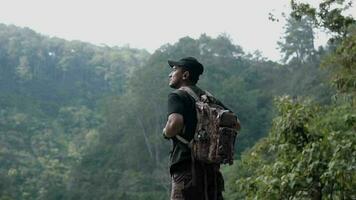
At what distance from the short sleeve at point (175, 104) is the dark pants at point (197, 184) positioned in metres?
0.31

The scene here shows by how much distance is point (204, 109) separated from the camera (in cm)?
341

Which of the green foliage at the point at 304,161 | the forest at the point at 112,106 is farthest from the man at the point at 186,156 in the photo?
the forest at the point at 112,106

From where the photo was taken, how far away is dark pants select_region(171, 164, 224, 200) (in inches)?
135

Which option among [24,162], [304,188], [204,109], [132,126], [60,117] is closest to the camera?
[204,109]

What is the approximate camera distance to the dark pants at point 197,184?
3436 mm

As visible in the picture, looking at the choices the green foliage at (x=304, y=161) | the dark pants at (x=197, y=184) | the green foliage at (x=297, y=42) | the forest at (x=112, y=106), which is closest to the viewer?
the dark pants at (x=197, y=184)

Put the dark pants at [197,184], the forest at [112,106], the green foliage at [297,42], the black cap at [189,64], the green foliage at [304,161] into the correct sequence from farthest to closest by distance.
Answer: the green foliage at [297,42]
the forest at [112,106]
the green foliage at [304,161]
the black cap at [189,64]
the dark pants at [197,184]

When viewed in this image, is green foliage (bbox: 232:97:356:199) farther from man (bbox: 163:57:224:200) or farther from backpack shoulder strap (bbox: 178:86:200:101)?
backpack shoulder strap (bbox: 178:86:200:101)

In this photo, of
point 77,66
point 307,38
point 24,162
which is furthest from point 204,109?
point 77,66

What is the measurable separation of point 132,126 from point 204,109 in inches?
1572

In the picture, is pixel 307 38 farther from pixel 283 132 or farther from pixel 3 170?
pixel 283 132

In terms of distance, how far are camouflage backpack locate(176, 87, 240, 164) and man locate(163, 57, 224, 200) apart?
0.11 feet

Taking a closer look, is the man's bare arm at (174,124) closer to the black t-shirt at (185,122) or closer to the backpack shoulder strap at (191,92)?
the black t-shirt at (185,122)

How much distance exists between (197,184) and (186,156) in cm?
16
